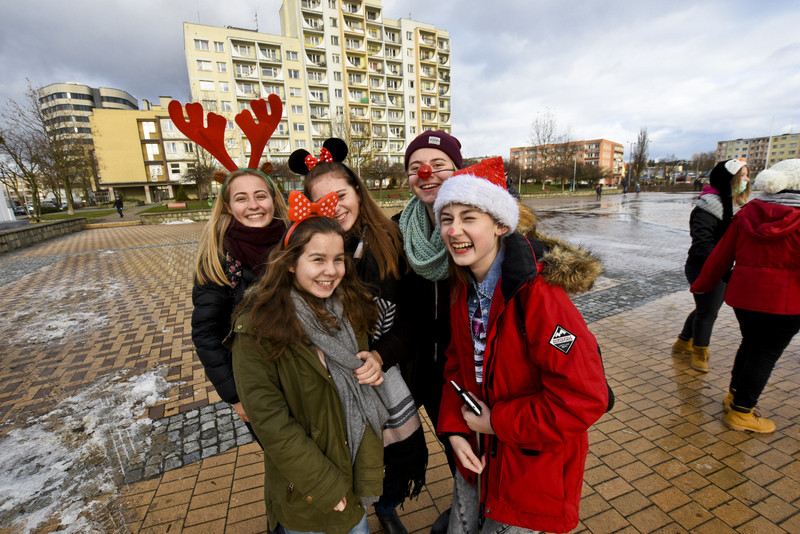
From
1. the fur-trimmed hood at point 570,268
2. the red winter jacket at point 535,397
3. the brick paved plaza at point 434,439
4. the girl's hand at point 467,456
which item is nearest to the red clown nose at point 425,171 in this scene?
the red winter jacket at point 535,397

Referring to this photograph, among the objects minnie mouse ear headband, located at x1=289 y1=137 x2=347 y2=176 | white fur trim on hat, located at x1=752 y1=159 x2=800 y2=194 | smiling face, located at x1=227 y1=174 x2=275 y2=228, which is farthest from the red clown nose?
white fur trim on hat, located at x1=752 y1=159 x2=800 y2=194

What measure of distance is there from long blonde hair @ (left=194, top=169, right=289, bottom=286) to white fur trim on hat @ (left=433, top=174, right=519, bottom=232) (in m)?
1.18

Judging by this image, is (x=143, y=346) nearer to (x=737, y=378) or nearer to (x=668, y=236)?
(x=737, y=378)

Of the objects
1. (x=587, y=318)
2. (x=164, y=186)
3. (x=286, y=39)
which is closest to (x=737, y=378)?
(x=587, y=318)

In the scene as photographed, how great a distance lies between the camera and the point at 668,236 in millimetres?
11852

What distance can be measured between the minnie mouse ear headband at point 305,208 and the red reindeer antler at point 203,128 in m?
0.72

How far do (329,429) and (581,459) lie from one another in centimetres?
105

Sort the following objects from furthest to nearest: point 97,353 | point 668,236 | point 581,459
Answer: point 668,236, point 97,353, point 581,459

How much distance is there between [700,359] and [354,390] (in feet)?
13.2

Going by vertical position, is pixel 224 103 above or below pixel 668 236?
above

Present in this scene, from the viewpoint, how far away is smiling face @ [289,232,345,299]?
160 cm

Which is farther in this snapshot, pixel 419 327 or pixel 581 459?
pixel 419 327

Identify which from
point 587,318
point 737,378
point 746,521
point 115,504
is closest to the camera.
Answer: point 746,521

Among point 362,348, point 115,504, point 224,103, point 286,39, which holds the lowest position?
point 115,504
